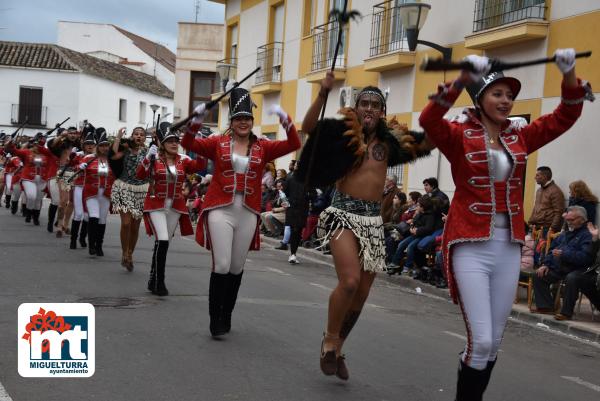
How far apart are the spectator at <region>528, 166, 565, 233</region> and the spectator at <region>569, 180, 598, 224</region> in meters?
0.36

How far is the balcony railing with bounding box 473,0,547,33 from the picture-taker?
15125mm

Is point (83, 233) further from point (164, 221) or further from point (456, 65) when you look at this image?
point (456, 65)

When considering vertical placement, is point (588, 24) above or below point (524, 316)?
above

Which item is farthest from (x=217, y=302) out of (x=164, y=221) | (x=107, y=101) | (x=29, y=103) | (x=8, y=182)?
(x=107, y=101)

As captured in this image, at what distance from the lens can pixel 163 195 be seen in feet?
32.6

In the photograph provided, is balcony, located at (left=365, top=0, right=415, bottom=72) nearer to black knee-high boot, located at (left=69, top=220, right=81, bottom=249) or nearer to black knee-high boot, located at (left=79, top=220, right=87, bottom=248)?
black knee-high boot, located at (left=79, top=220, right=87, bottom=248)

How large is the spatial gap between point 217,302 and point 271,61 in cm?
2070

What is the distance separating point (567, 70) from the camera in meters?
4.94

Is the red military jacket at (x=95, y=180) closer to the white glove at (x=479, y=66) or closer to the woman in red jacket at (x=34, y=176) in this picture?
the woman in red jacket at (x=34, y=176)

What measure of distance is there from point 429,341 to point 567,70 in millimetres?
3978

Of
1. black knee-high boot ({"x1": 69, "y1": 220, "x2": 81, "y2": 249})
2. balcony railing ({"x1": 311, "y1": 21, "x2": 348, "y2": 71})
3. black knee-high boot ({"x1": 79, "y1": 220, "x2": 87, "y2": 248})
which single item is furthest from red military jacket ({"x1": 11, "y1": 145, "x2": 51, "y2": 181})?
balcony railing ({"x1": 311, "y1": 21, "x2": 348, "y2": 71})

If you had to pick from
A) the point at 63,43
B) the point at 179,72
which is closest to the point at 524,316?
the point at 179,72

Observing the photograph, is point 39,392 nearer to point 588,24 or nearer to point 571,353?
point 571,353

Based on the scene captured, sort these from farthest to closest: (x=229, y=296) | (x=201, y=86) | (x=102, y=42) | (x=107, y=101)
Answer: (x=102, y=42)
(x=107, y=101)
(x=201, y=86)
(x=229, y=296)
